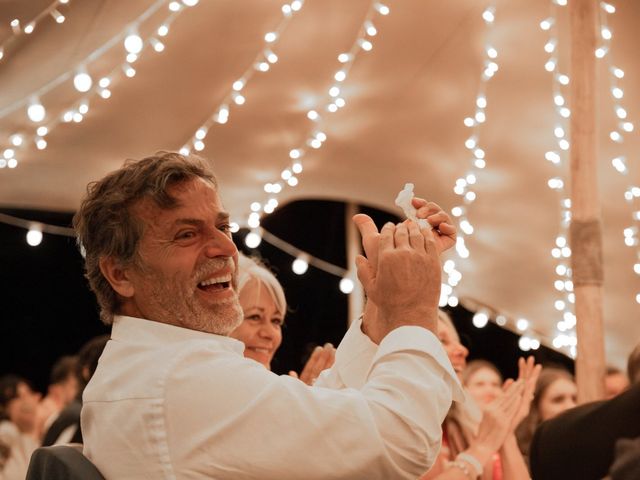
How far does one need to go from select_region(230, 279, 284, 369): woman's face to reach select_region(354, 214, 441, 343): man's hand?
56.6 inches

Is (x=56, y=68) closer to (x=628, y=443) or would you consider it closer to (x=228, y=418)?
(x=228, y=418)

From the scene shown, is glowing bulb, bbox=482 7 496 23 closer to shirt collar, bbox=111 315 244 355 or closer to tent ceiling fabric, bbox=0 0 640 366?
tent ceiling fabric, bbox=0 0 640 366

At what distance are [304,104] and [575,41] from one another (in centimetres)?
187

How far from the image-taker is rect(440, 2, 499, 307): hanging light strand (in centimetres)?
458

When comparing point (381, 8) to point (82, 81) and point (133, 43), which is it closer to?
point (133, 43)

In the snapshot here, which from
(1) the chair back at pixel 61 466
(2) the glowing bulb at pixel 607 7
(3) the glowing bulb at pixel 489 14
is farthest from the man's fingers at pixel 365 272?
(3) the glowing bulb at pixel 489 14

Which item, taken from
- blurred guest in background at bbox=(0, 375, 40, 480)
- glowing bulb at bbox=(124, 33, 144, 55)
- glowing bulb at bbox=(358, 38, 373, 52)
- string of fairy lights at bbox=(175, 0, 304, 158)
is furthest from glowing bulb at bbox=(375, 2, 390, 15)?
blurred guest in background at bbox=(0, 375, 40, 480)

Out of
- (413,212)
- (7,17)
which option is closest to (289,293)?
(7,17)

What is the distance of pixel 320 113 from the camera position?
17.5ft

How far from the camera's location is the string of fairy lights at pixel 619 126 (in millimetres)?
4168

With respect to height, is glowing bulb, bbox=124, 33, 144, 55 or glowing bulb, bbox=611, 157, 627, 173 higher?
glowing bulb, bbox=124, 33, 144, 55

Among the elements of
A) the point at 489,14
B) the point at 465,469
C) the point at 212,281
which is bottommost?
the point at 465,469

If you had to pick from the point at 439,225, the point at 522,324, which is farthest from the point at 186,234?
the point at 522,324

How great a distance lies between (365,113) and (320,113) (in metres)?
0.24
